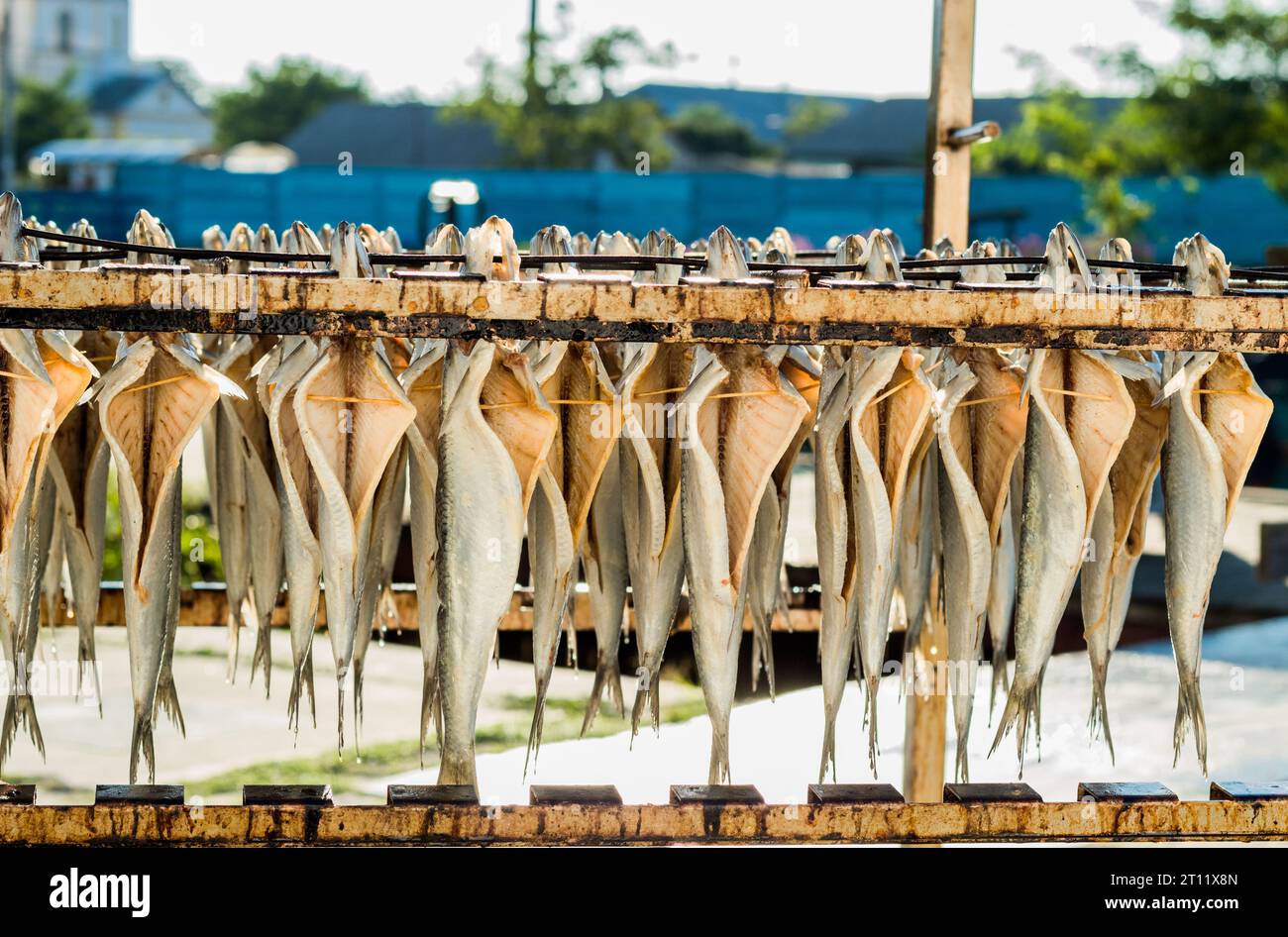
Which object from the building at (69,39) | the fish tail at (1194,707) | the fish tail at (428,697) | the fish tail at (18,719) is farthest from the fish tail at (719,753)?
the building at (69,39)

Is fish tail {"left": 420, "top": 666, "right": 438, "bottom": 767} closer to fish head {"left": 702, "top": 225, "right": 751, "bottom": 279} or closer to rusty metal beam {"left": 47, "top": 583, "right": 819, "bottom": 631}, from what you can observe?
fish head {"left": 702, "top": 225, "right": 751, "bottom": 279}

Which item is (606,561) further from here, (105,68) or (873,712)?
(105,68)

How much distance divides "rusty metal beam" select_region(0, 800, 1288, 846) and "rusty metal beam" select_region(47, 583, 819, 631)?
71.0 inches

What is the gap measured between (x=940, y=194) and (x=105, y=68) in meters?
94.2

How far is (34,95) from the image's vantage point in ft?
190

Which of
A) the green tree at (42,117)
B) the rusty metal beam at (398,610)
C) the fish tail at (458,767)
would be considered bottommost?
the fish tail at (458,767)

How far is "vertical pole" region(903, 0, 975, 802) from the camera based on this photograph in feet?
13.2

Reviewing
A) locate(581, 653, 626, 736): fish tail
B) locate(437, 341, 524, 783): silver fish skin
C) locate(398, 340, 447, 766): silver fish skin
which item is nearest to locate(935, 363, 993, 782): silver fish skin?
locate(581, 653, 626, 736): fish tail

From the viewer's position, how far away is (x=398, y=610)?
187 inches

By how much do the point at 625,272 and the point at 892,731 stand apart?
2.73 metres

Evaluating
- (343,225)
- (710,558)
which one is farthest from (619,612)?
(343,225)

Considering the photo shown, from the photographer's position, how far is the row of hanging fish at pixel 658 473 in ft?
8.69

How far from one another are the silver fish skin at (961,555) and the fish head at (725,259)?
0.51m

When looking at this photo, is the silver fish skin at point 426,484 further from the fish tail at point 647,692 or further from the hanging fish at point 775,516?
the hanging fish at point 775,516
